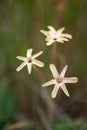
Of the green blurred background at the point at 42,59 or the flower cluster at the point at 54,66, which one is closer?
the flower cluster at the point at 54,66

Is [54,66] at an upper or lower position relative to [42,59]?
lower

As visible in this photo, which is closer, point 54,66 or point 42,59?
point 54,66

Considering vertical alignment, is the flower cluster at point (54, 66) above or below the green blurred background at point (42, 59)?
below

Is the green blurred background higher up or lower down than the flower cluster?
higher up

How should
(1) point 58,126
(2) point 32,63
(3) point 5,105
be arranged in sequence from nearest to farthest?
1. (2) point 32,63
2. (1) point 58,126
3. (3) point 5,105

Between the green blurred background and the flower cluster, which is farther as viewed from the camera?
the green blurred background

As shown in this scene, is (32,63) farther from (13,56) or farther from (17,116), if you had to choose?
(17,116)

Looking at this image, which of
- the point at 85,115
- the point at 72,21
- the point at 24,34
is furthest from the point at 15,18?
the point at 85,115

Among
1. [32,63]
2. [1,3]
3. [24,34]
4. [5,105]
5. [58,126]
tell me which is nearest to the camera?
[32,63]
